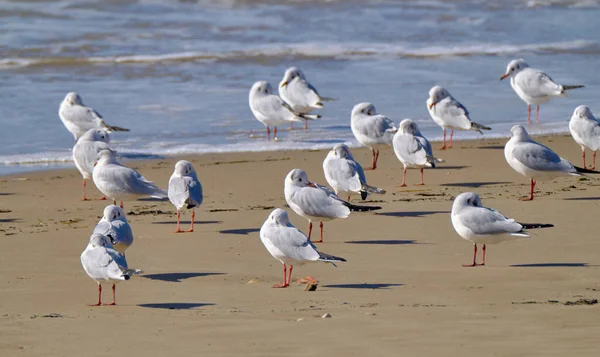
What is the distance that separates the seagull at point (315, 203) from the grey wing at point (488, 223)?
113cm

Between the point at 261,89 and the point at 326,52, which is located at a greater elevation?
the point at 326,52

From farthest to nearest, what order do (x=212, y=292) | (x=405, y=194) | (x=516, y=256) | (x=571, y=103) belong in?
1. (x=571, y=103)
2. (x=405, y=194)
3. (x=516, y=256)
4. (x=212, y=292)

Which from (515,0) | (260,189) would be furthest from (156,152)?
(515,0)

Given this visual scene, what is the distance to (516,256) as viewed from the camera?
409 inches

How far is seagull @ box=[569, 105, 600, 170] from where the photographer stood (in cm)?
1475

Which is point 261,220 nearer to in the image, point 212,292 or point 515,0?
point 212,292

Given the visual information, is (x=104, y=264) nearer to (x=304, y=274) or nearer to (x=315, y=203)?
(x=304, y=274)

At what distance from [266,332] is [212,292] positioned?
1.57 m

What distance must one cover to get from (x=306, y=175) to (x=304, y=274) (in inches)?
76.0

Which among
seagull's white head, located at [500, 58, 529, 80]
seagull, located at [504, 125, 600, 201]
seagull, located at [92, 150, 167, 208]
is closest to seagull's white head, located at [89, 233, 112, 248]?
seagull, located at [92, 150, 167, 208]

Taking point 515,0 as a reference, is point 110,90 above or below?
below

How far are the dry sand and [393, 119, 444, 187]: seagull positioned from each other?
0.99ft

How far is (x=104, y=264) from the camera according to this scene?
28.9 feet

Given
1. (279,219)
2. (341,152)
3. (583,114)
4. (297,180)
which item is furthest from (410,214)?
(583,114)
